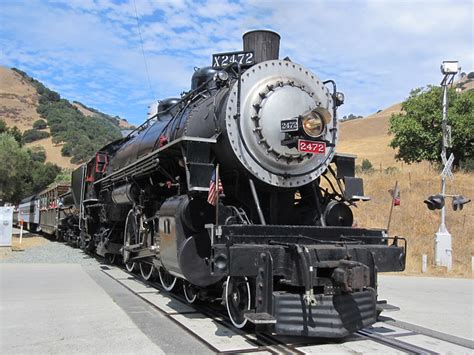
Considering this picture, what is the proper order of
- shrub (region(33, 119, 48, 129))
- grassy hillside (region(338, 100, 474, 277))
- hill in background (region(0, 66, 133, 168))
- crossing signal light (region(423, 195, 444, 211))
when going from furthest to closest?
shrub (region(33, 119, 48, 129)) < hill in background (region(0, 66, 133, 168)) < grassy hillside (region(338, 100, 474, 277)) < crossing signal light (region(423, 195, 444, 211))

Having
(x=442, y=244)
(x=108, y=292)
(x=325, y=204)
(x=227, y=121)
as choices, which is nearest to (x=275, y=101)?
(x=227, y=121)

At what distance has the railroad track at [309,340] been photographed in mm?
5031

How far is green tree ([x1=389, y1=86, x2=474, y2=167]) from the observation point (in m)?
29.7

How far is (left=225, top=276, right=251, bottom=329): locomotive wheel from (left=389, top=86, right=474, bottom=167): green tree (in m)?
26.9

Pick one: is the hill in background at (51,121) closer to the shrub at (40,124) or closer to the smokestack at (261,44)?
the shrub at (40,124)

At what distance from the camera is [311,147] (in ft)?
19.7

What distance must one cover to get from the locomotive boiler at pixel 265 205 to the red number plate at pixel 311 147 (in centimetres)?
2

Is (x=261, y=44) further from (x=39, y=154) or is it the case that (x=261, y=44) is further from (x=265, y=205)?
(x=39, y=154)

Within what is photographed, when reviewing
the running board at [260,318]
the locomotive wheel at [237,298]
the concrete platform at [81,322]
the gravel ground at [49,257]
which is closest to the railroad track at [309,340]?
the locomotive wheel at [237,298]

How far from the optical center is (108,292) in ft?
28.6

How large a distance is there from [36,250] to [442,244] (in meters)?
14.5

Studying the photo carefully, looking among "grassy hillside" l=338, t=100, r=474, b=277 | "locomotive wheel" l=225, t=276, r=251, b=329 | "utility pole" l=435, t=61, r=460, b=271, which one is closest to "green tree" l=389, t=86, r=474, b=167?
"grassy hillside" l=338, t=100, r=474, b=277

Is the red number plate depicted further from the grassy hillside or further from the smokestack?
the grassy hillside

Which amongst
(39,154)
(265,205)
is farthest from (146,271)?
(39,154)
